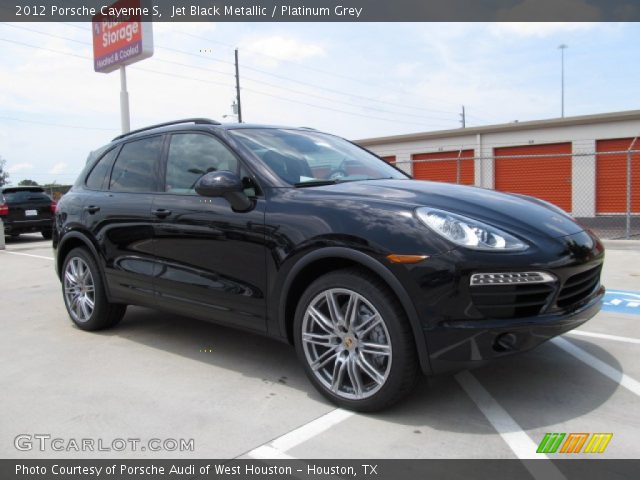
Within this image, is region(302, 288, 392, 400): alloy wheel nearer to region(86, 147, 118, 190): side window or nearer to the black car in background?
region(86, 147, 118, 190): side window

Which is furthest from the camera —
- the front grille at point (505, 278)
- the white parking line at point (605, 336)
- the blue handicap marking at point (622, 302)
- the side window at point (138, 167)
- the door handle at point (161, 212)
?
the blue handicap marking at point (622, 302)

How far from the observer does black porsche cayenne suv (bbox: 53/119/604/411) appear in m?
2.72

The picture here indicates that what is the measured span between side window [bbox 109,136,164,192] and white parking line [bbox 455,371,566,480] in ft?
8.90

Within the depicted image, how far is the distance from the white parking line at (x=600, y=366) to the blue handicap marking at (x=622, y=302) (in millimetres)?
1345

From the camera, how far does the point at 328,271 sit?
10.5 ft

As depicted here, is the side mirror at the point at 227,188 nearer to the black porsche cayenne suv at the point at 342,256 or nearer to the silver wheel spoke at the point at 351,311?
the black porsche cayenne suv at the point at 342,256

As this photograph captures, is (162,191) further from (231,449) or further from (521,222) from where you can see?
(521,222)

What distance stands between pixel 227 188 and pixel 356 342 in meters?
1.22

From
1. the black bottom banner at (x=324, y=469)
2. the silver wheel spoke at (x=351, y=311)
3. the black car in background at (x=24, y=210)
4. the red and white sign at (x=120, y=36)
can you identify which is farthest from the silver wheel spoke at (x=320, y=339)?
the red and white sign at (x=120, y=36)

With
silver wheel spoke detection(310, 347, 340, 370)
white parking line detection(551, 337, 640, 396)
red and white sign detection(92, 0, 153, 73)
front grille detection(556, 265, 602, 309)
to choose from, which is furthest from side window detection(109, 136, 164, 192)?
red and white sign detection(92, 0, 153, 73)

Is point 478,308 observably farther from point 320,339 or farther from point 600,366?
point 600,366

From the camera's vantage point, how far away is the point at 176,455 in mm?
2703

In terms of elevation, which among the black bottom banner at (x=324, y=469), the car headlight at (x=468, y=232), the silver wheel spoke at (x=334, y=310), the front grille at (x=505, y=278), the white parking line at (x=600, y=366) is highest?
the car headlight at (x=468, y=232)

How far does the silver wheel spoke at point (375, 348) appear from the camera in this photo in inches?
114
